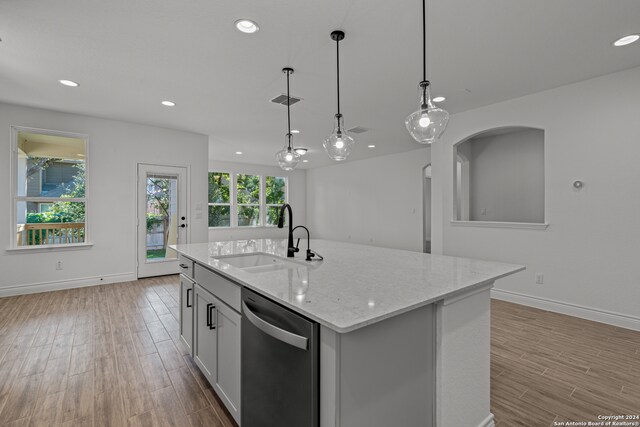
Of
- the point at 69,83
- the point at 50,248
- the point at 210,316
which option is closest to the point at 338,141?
the point at 210,316

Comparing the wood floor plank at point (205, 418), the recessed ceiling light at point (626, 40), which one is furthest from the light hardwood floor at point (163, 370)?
the recessed ceiling light at point (626, 40)

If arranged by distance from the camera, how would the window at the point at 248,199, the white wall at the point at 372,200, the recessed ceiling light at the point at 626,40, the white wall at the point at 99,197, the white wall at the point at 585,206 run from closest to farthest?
the recessed ceiling light at the point at 626,40 → the white wall at the point at 585,206 → the white wall at the point at 99,197 → the white wall at the point at 372,200 → the window at the point at 248,199

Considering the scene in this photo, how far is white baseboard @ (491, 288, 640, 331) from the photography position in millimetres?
3049

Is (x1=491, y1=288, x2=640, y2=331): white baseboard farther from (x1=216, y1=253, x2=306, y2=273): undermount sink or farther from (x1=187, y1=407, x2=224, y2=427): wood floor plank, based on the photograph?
(x1=187, y1=407, x2=224, y2=427): wood floor plank

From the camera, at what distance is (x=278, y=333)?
1.16m

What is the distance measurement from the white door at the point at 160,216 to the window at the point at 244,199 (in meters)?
3.52

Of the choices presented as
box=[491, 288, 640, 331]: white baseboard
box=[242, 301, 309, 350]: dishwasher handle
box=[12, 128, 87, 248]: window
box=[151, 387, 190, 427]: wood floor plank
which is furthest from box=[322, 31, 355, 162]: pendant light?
box=[12, 128, 87, 248]: window

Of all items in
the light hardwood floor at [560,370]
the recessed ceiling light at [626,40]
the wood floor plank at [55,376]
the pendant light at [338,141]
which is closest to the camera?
the light hardwood floor at [560,370]

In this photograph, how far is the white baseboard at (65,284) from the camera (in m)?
4.10

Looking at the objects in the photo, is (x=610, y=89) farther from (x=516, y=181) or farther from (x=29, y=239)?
(x=29, y=239)

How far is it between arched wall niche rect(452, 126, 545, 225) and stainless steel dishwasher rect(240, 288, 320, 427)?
4.83 m

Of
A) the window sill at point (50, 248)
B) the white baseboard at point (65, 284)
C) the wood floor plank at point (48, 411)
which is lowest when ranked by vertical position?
the wood floor plank at point (48, 411)

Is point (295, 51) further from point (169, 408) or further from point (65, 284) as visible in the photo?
point (65, 284)

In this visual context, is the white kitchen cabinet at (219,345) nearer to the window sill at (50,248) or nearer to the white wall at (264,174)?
the window sill at (50,248)
